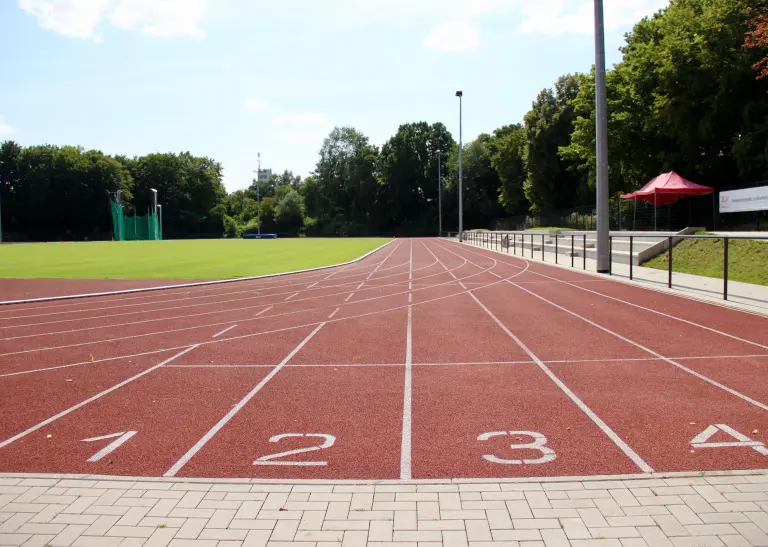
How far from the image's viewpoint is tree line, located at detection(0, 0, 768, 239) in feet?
102

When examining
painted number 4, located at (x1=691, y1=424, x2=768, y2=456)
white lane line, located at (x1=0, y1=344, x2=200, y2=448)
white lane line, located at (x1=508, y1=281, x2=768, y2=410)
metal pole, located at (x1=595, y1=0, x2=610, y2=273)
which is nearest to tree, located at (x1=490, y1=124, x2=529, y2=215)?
metal pole, located at (x1=595, y1=0, x2=610, y2=273)

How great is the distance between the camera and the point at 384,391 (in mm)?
6383

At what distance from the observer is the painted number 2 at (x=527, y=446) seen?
4.42 m

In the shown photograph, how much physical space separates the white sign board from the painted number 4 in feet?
70.6

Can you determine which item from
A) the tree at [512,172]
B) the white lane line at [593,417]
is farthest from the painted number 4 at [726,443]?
the tree at [512,172]

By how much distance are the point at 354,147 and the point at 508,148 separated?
42.3 metres

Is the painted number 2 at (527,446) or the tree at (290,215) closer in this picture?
the painted number 2 at (527,446)

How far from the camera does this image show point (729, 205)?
25.5 m

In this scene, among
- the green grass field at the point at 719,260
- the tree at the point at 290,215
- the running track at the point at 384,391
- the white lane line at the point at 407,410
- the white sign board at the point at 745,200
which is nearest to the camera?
the white lane line at the point at 407,410

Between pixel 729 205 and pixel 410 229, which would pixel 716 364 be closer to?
pixel 729 205

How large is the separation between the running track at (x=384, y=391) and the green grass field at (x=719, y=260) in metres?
6.04

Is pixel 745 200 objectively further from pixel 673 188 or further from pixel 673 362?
pixel 673 362

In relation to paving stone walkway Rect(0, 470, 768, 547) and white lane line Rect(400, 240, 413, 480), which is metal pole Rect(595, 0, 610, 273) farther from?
paving stone walkway Rect(0, 470, 768, 547)

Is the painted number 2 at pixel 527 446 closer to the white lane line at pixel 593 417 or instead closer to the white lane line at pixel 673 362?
the white lane line at pixel 593 417
